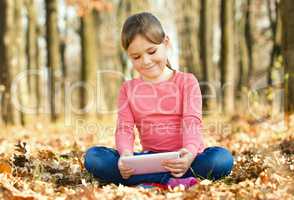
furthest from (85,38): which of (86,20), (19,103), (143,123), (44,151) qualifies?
(143,123)

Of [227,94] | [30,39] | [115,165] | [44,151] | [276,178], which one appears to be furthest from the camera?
[30,39]

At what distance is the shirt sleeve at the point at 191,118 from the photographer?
4.17 meters

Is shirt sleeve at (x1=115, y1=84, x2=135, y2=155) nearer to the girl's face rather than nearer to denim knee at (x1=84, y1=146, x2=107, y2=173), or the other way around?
denim knee at (x1=84, y1=146, x2=107, y2=173)

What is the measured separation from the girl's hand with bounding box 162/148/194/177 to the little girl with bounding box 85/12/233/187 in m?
0.04

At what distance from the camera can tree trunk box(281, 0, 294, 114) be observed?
8.59 metres

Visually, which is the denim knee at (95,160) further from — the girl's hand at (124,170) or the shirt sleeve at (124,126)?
the girl's hand at (124,170)

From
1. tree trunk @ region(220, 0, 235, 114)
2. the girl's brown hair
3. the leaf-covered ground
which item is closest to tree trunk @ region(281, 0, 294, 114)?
the leaf-covered ground

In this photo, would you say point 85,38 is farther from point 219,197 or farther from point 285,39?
point 219,197

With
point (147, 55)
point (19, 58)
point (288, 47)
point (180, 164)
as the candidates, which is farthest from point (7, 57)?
point (180, 164)

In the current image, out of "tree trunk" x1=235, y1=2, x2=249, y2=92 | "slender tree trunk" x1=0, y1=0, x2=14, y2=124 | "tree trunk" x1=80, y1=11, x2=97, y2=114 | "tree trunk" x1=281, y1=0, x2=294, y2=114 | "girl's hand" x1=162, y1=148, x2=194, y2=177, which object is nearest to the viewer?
"girl's hand" x1=162, y1=148, x2=194, y2=177

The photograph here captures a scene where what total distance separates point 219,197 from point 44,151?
252 centimetres

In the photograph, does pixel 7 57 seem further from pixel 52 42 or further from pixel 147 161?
pixel 147 161

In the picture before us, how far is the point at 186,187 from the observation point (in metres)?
4.08

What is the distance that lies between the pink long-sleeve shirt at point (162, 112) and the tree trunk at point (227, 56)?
36.3ft
